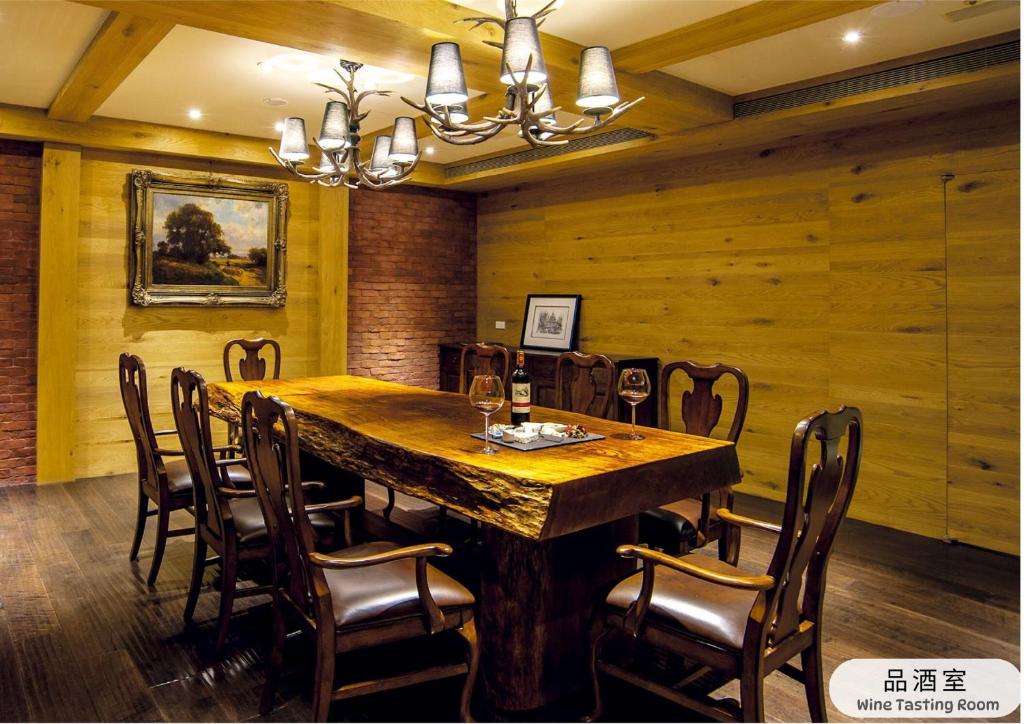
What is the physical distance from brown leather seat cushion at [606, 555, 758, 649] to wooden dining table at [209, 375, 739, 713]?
16 cm

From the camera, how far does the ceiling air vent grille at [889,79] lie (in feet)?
11.3

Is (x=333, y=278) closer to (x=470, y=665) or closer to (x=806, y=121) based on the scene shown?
(x=806, y=121)

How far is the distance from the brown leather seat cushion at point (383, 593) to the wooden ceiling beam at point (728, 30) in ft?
8.28

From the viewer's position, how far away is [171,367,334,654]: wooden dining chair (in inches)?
105

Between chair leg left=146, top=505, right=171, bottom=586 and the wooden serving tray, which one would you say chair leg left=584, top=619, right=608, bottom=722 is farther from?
chair leg left=146, top=505, right=171, bottom=586

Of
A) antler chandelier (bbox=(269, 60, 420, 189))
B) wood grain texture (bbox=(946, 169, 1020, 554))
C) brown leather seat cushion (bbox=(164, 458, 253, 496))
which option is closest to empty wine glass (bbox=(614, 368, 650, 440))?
antler chandelier (bbox=(269, 60, 420, 189))

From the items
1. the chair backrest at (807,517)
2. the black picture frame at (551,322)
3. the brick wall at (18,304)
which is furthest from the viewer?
the black picture frame at (551,322)

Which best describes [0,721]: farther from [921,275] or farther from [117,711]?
[921,275]

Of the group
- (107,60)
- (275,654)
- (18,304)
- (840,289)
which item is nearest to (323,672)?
(275,654)

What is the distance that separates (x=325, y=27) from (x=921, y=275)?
11.3 feet

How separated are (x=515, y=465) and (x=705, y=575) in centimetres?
62

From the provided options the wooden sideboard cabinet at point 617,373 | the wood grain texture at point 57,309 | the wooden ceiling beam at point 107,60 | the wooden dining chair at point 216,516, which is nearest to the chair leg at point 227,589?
the wooden dining chair at point 216,516

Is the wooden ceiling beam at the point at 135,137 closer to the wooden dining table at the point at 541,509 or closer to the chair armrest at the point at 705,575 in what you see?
the wooden dining table at the point at 541,509

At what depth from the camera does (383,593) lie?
210 cm
